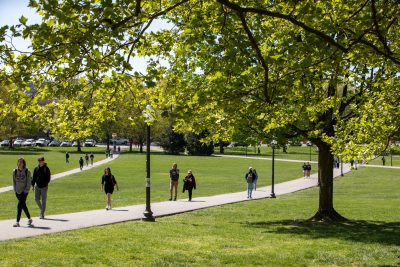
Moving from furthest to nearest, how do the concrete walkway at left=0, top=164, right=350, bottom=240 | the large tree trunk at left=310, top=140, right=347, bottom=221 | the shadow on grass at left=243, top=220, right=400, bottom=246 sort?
the large tree trunk at left=310, top=140, right=347, bottom=221, the shadow on grass at left=243, top=220, right=400, bottom=246, the concrete walkway at left=0, top=164, right=350, bottom=240

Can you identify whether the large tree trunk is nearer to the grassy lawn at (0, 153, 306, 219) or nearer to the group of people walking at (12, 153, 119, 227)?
the grassy lawn at (0, 153, 306, 219)

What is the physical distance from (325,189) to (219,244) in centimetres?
761

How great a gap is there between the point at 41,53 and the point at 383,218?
1541 centimetres

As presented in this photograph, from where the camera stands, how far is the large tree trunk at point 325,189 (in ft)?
58.4

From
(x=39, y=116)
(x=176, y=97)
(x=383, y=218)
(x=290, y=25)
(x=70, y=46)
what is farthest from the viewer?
(x=383, y=218)

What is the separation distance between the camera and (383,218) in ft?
62.3

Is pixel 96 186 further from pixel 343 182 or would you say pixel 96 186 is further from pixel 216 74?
pixel 216 74

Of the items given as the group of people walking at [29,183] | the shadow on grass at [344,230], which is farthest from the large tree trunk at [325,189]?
the group of people walking at [29,183]

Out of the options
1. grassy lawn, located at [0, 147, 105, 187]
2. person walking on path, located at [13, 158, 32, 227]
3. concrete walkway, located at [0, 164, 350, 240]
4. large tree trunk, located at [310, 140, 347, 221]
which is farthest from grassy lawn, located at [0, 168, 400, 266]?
grassy lawn, located at [0, 147, 105, 187]

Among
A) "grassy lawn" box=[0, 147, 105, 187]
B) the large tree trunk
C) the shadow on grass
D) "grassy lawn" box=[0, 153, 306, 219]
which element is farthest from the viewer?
"grassy lawn" box=[0, 147, 105, 187]

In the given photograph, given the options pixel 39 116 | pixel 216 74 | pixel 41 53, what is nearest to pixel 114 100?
pixel 39 116

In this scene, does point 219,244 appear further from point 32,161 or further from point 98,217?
point 32,161

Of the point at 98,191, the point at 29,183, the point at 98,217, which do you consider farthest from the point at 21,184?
the point at 98,191

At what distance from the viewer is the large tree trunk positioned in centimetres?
1780
